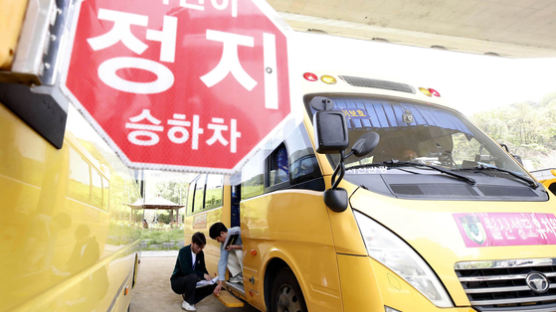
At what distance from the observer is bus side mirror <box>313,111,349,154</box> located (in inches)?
82.3

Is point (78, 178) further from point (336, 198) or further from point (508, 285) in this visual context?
point (508, 285)

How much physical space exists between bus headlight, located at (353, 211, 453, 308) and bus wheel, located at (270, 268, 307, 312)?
94cm

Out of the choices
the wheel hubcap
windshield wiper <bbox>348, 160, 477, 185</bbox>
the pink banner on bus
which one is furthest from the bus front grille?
the wheel hubcap

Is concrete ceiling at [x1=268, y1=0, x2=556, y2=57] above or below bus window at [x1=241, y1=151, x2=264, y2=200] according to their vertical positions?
above

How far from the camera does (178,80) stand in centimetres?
111

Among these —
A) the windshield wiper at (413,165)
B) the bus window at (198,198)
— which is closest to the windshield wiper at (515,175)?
the windshield wiper at (413,165)

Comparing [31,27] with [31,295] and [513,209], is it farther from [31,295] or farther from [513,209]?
[513,209]

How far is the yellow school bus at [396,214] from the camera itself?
6.79 ft

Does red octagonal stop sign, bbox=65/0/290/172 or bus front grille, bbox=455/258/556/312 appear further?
bus front grille, bbox=455/258/556/312

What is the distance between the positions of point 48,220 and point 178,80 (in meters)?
0.58

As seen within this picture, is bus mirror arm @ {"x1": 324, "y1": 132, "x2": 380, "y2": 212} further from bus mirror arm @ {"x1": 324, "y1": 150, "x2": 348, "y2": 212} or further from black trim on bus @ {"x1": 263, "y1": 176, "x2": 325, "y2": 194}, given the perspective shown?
black trim on bus @ {"x1": 263, "y1": 176, "x2": 325, "y2": 194}

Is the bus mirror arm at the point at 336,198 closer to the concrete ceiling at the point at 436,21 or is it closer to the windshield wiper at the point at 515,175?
the windshield wiper at the point at 515,175

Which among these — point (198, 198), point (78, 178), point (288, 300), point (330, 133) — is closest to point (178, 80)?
point (78, 178)

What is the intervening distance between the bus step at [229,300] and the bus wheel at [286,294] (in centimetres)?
126
